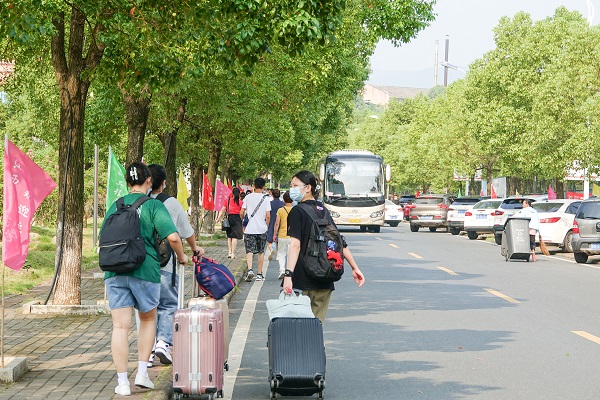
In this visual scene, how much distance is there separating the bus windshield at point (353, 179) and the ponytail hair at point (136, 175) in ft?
119

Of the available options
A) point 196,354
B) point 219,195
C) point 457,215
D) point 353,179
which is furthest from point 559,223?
point 196,354

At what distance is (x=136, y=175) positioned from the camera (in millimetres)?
7996

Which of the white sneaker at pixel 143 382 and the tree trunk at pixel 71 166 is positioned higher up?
the tree trunk at pixel 71 166

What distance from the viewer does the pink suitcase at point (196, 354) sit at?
7496mm

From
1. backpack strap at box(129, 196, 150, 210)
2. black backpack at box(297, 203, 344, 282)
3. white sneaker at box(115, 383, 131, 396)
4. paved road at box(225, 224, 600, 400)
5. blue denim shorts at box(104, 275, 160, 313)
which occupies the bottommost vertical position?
paved road at box(225, 224, 600, 400)

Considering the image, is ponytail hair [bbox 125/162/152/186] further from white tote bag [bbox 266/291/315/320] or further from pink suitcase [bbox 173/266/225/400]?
white tote bag [bbox 266/291/315/320]

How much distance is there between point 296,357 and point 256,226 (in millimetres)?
12082

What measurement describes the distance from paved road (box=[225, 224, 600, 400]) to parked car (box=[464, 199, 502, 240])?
17033 mm

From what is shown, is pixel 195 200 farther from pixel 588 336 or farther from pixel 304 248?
pixel 304 248

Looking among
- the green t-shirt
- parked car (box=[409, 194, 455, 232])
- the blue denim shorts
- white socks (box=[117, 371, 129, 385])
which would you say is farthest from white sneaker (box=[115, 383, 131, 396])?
parked car (box=[409, 194, 455, 232])

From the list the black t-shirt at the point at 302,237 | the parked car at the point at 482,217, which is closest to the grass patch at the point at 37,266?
the black t-shirt at the point at 302,237

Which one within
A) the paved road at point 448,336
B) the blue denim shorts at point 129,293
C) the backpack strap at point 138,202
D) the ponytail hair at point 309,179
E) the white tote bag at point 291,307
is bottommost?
the paved road at point 448,336

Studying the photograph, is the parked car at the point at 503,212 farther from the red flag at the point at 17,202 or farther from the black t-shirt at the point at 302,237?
the red flag at the point at 17,202

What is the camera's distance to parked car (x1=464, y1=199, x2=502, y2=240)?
128ft
